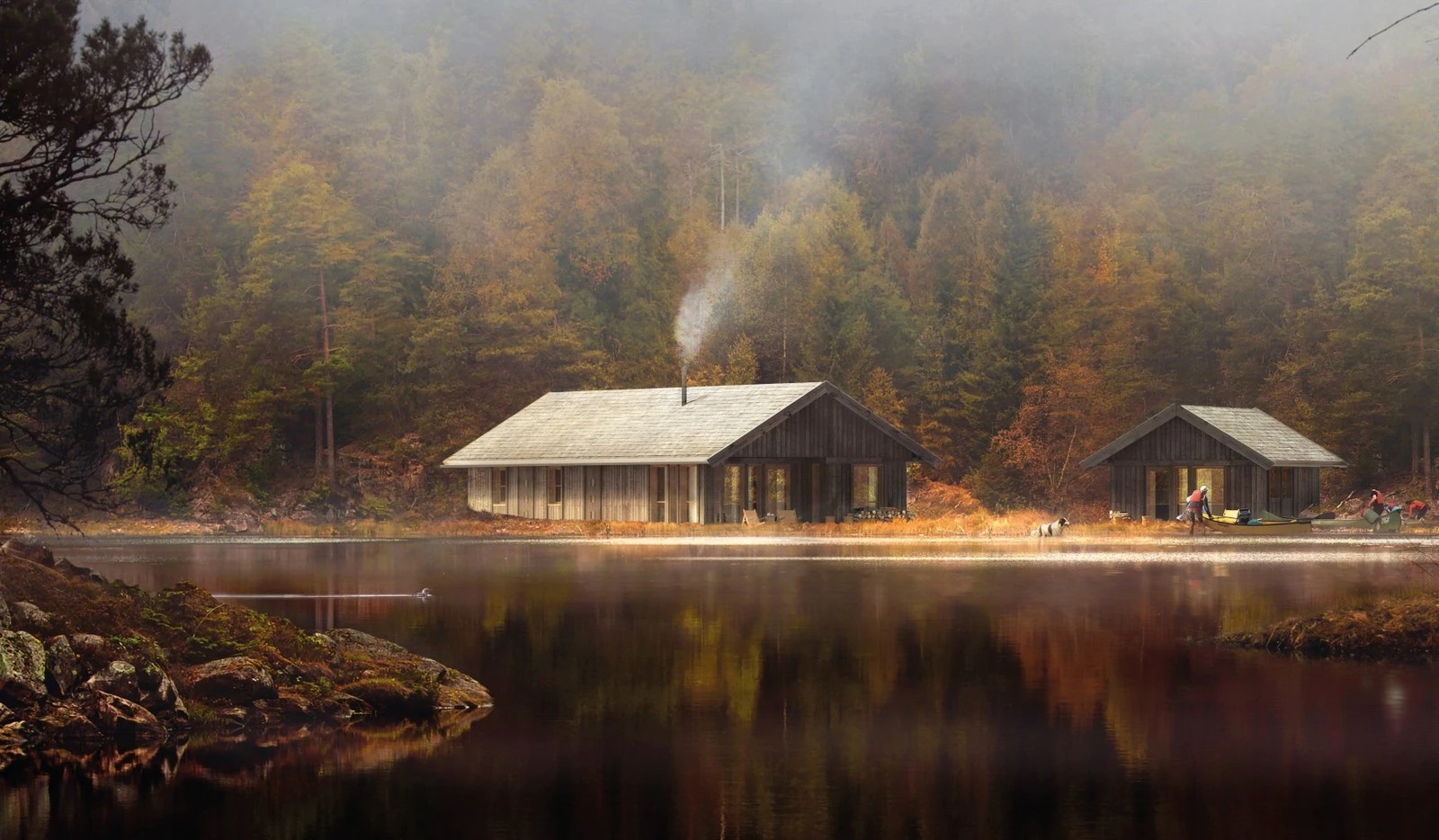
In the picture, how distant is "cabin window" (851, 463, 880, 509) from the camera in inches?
2544

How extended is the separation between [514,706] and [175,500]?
55974 mm

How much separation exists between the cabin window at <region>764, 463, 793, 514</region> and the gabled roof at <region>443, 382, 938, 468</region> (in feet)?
8.18

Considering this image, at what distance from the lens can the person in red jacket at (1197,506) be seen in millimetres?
56250

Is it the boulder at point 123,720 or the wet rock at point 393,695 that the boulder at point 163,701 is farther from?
the wet rock at point 393,695

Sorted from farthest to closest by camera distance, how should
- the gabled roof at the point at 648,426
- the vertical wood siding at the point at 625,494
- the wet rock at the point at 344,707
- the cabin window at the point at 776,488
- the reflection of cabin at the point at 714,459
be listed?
1. the cabin window at the point at 776,488
2. the vertical wood siding at the point at 625,494
3. the reflection of cabin at the point at 714,459
4. the gabled roof at the point at 648,426
5. the wet rock at the point at 344,707

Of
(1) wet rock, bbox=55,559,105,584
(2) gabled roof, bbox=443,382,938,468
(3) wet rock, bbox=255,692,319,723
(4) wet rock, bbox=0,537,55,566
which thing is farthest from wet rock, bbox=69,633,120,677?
(2) gabled roof, bbox=443,382,938,468

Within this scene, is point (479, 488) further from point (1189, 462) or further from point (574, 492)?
point (1189, 462)

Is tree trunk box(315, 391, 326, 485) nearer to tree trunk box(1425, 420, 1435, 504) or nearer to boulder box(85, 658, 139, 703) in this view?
tree trunk box(1425, 420, 1435, 504)

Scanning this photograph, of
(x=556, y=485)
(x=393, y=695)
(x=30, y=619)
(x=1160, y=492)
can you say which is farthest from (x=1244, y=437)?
(x=30, y=619)

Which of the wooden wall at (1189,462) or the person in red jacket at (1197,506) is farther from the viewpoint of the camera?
the wooden wall at (1189,462)

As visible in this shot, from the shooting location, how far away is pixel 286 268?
3371 inches

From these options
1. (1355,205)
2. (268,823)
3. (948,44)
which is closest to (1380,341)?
(1355,205)

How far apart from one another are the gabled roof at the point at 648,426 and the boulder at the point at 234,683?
39365 millimetres

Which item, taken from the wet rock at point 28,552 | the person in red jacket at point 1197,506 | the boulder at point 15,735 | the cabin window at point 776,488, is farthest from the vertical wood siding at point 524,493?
the boulder at point 15,735
